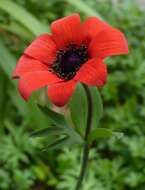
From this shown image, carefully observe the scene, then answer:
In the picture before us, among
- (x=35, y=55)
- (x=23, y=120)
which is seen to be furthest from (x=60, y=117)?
(x=23, y=120)

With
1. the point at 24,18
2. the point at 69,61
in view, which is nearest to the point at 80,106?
the point at 69,61

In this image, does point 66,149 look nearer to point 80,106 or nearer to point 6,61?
point 6,61

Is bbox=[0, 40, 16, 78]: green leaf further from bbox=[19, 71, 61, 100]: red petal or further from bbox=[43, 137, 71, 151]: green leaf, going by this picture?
bbox=[19, 71, 61, 100]: red petal

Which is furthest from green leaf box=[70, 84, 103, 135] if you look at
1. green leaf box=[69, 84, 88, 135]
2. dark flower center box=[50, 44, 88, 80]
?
dark flower center box=[50, 44, 88, 80]

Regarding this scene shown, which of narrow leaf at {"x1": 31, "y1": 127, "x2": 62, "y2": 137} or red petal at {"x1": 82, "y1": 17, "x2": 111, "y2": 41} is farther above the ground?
red petal at {"x1": 82, "y1": 17, "x2": 111, "y2": 41}

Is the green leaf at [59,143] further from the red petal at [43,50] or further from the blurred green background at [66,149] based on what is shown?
the blurred green background at [66,149]

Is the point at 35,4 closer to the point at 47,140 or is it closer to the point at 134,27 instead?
the point at 134,27
